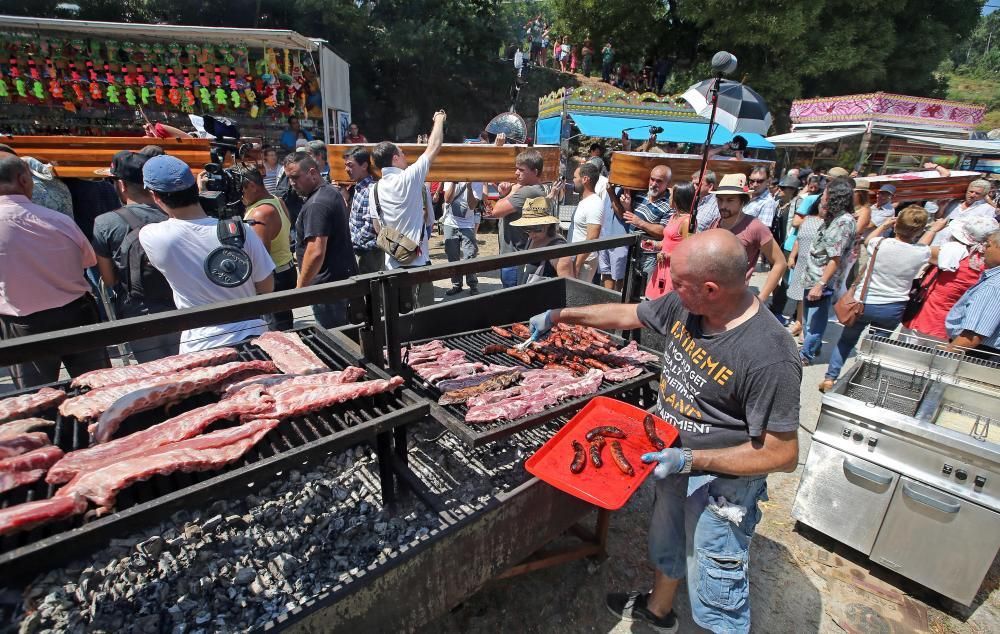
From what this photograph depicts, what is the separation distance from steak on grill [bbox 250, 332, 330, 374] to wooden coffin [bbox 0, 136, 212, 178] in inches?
139

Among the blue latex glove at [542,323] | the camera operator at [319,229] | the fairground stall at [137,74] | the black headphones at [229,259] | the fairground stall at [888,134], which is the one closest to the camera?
the black headphones at [229,259]

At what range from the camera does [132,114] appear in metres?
9.45

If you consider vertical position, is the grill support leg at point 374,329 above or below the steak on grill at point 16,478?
above

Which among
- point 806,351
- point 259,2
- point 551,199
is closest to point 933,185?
point 806,351

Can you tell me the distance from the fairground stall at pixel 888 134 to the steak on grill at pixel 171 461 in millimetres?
22310

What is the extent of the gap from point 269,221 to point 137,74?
23.4 feet

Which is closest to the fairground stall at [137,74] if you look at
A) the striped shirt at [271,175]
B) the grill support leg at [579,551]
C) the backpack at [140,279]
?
the striped shirt at [271,175]

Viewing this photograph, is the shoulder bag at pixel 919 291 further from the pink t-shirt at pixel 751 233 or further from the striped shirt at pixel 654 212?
the striped shirt at pixel 654 212

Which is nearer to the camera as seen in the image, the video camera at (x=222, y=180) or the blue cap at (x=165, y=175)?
the blue cap at (x=165, y=175)

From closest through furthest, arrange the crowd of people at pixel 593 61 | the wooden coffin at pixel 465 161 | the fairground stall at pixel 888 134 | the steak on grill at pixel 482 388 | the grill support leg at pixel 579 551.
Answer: the steak on grill at pixel 482 388 → the grill support leg at pixel 579 551 → the wooden coffin at pixel 465 161 → the fairground stall at pixel 888 134 → the crowd of people at pixel 593 61

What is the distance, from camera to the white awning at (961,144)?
16977 mm

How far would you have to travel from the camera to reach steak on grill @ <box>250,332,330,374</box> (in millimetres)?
2451

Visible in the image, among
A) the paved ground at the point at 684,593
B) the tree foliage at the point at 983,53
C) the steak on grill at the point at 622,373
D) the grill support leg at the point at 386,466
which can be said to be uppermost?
the tree foliage at the point at 983,53

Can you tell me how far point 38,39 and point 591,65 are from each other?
2694cm
